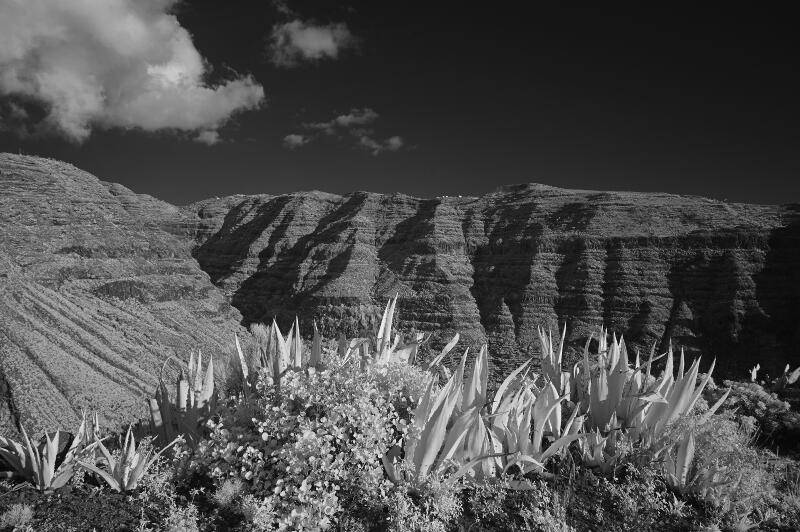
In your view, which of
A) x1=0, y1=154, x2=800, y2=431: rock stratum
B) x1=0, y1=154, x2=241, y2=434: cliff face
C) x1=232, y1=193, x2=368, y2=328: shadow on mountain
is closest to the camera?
x1=0, y1=154, x2=241, y2=434: cliff face

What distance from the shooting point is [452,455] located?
121 inches

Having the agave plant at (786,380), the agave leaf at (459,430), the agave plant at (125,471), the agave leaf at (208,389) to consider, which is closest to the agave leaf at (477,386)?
the agave leaf at (459,430)

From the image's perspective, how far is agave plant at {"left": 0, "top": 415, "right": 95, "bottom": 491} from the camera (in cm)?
307

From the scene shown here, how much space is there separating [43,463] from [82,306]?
759 cm

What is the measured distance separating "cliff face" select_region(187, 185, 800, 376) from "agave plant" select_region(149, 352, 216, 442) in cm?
5263

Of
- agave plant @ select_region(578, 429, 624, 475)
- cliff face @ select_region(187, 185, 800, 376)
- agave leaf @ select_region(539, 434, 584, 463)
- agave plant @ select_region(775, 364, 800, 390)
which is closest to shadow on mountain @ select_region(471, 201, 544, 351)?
cliff face @ select_region(187, 185, 800, 376)

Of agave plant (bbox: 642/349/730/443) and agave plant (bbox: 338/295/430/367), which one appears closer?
agave plant (bbox: 642/349/730/443)

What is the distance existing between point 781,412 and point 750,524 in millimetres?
3518

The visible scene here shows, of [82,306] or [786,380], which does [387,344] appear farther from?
[82,306]

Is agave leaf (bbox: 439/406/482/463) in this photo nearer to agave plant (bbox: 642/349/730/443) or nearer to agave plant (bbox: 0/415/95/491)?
agave plant (bbox: 642/349/730/443)

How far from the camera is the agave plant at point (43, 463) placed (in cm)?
307

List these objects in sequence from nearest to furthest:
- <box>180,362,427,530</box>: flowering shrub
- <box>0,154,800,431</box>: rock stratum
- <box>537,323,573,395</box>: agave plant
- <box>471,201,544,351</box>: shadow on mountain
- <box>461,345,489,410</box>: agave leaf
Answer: <box>180,362,427,530</box>: flowering shrub < <box>461,345,489,410</box>: agave leaf < <box>537,323,573,395</box>: agave plant < <box>0,154,800,431</box>: rock stratum < <box>471,201,544,351</box>: shadow on mountain

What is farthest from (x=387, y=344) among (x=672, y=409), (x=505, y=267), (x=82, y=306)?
(x=505, y=267)

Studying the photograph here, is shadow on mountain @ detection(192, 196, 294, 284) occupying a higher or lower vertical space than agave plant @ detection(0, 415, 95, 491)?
higher
